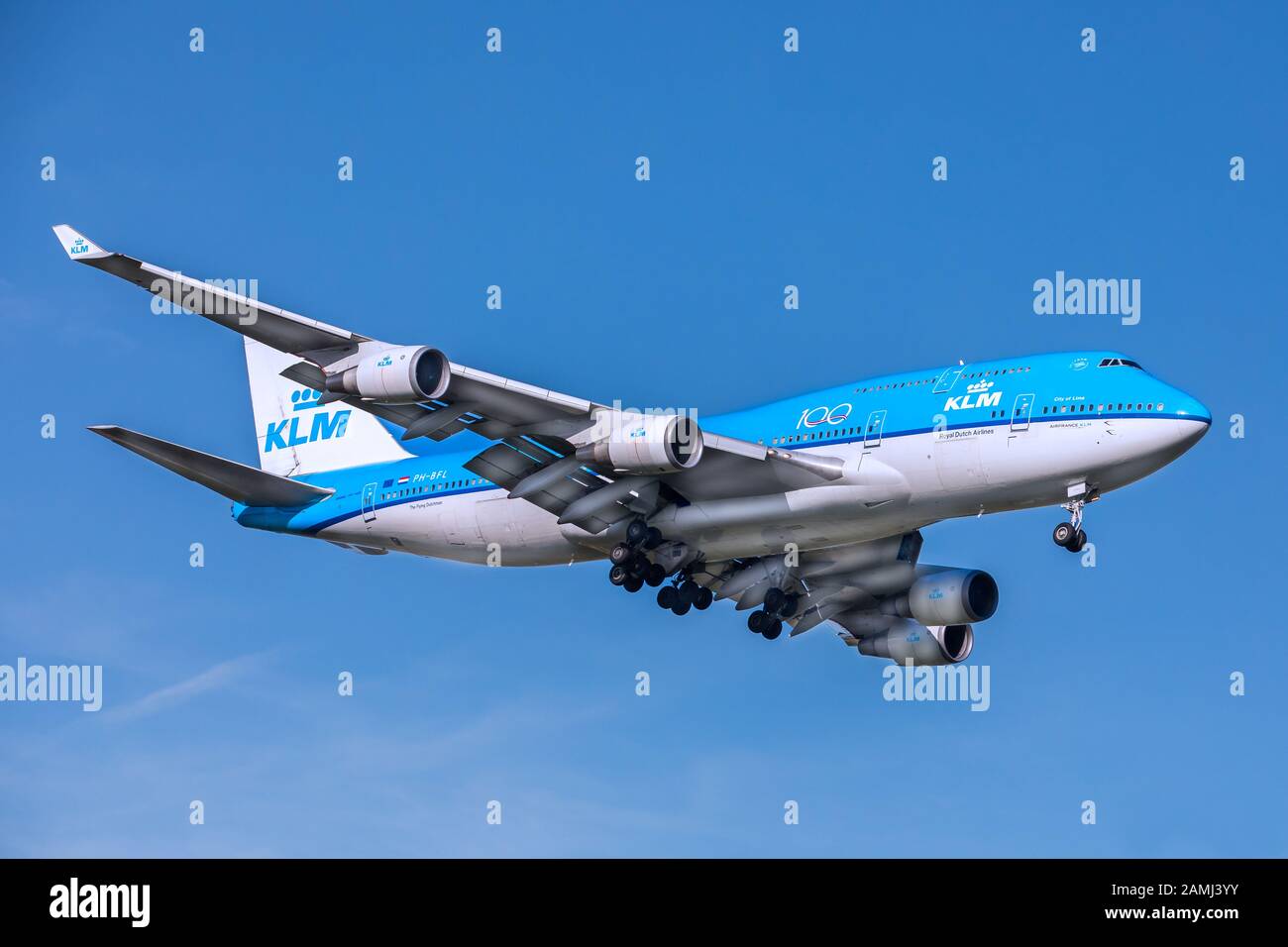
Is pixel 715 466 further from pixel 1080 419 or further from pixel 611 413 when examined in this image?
pixel 1080 419

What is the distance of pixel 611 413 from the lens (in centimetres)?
4491

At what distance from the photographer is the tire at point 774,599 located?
164 feet

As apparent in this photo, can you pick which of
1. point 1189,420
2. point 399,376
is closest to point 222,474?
point 399,376

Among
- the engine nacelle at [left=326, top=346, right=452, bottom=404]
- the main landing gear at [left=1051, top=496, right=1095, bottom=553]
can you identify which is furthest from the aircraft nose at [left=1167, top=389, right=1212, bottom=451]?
the engine nacelle at [left=326, top=346, right=452, bottom=404]

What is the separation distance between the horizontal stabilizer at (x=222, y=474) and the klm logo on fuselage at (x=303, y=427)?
4.90 meters

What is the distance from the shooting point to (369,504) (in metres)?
51.4

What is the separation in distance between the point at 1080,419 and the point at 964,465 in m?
2.95

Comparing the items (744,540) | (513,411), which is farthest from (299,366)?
(744,540)

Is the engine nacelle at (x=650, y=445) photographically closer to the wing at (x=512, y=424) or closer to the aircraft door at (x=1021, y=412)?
the wing at (x=512, y=424)

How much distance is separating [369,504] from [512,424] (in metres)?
7.81

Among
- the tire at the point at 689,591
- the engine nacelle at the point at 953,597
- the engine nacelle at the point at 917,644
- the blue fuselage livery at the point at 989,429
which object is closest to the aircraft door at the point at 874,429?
the blue fuselage livery at the point at 989,429

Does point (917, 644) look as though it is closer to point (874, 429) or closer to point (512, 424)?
point (874, 429)

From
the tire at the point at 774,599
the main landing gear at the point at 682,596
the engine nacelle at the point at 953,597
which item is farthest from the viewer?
the engine nacelle at the point at 953,597

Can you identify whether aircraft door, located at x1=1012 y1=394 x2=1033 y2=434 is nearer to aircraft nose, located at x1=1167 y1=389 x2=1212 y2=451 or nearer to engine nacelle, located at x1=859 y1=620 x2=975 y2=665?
aircraft nose, located at x1=1167 y1=389 x2=1212 y2=451
